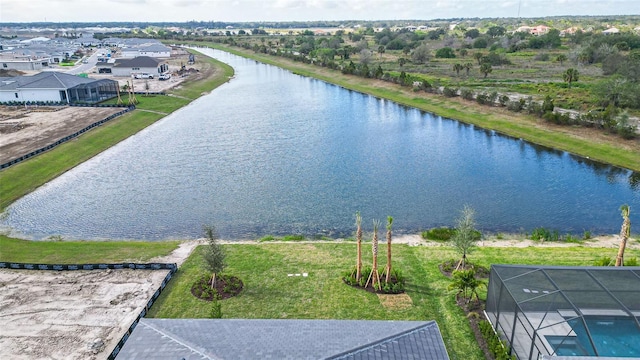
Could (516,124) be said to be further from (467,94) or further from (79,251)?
(79,251)

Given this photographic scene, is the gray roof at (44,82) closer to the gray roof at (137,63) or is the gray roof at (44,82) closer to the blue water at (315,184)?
the blue water at (315,184)

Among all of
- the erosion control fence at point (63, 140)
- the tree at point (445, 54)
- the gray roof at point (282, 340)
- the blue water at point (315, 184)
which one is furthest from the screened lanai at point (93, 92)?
the tree at point (445, 54)

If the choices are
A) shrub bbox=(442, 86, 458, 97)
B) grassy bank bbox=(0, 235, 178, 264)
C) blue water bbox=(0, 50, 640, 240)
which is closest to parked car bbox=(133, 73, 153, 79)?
blue water bbox=(0, 50, 640, 240)

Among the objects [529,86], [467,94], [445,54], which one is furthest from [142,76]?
[445,54]

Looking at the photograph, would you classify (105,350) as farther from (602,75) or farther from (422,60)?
(422,60)

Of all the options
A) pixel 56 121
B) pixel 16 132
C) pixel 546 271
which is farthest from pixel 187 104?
pixel 546 271

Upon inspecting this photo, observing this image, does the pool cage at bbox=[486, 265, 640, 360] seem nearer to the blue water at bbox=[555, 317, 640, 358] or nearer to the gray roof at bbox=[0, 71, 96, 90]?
the blue water at bbox=[555, 317, 640, 358]
